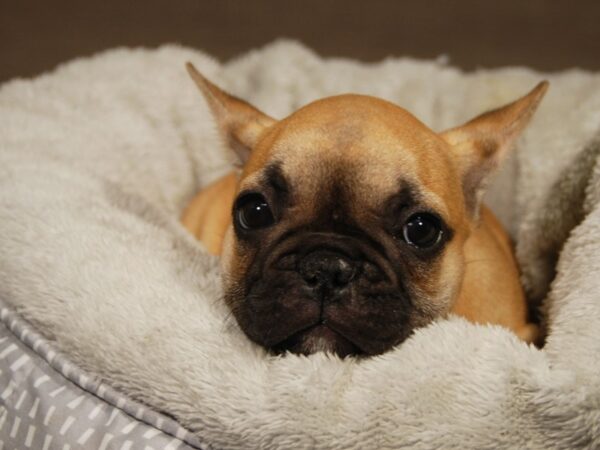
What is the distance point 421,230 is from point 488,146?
1.57 feet

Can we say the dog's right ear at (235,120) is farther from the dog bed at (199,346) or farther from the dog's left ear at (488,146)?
the dog's left ear at (488,146)

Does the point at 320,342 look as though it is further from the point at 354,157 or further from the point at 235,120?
the point at 235,120

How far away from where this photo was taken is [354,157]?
5.13 ft

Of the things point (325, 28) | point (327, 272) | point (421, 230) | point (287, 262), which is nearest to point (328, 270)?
point (327, 272)

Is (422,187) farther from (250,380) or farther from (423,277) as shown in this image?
(250,380)

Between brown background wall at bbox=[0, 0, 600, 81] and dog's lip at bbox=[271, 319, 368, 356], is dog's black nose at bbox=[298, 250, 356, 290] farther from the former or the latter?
brown background wall at bbox=[0, 0, 600, 81]

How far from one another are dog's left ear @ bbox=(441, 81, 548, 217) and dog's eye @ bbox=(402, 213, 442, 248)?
13.2 inches

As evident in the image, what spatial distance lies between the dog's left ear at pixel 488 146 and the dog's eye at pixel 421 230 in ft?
1.10

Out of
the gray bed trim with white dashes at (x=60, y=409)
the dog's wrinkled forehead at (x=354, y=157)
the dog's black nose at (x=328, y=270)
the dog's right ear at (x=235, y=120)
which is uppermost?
the dog's right ear at (x=235, y=120)

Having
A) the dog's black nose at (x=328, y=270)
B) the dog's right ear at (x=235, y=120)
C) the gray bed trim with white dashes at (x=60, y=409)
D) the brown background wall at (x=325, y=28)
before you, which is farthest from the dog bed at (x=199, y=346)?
the brown background wall at (x=325, y=28)

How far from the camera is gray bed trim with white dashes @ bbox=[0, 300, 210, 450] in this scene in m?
1.36

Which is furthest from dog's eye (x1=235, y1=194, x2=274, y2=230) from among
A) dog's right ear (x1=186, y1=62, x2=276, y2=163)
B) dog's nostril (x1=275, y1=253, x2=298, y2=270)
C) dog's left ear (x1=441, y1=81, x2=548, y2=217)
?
dog's left ear (x1=441, y1=81, x2=548, y2=217)

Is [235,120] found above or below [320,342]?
above

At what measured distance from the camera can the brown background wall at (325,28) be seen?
3557 mm
